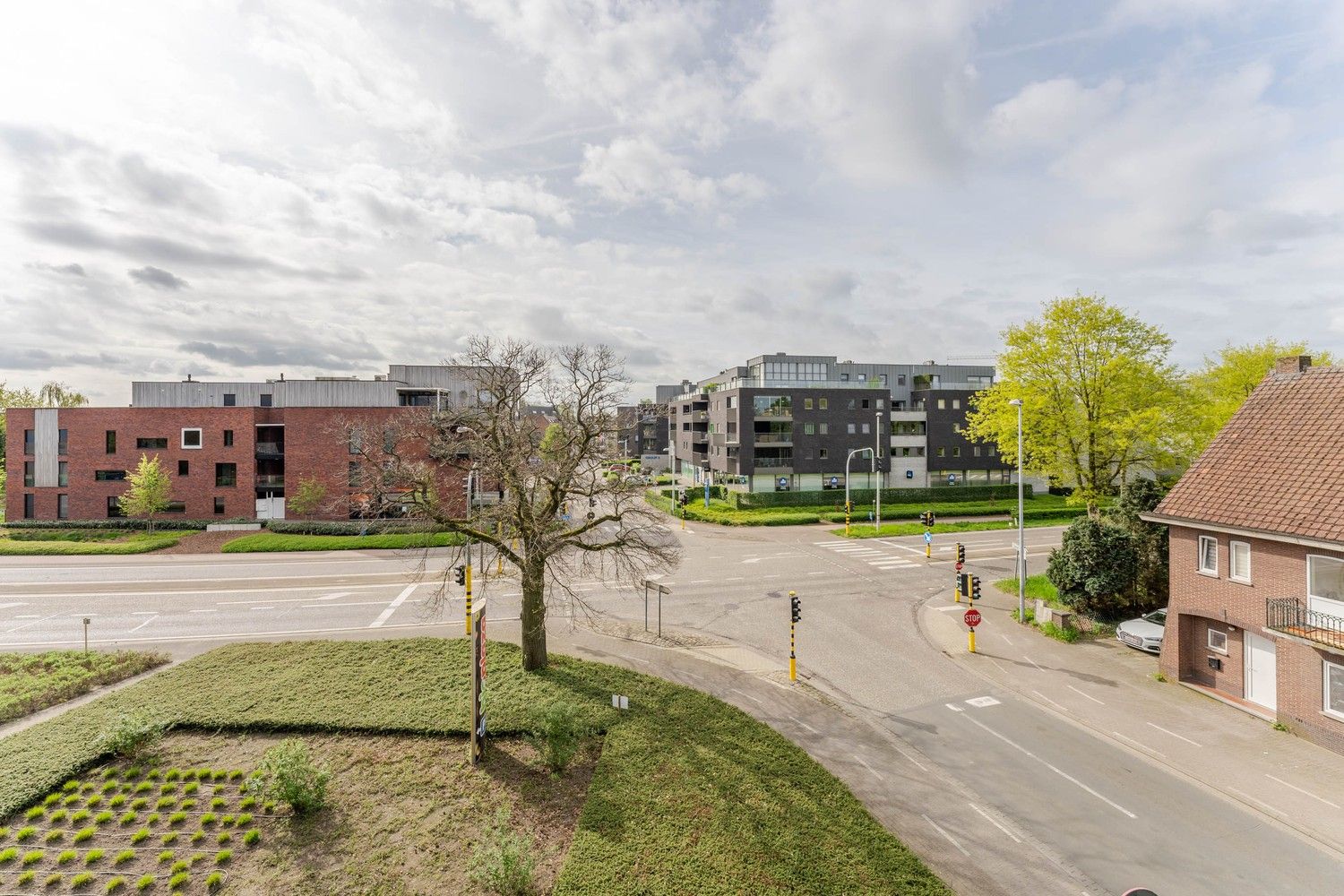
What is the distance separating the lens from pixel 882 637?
21344 millimetres

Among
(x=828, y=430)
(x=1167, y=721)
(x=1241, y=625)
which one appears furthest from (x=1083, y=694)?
(x=828, y=430)

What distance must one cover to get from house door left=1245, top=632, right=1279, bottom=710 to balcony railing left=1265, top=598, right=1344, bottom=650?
1101 mm

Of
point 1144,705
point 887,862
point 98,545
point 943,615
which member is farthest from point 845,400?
point 98,545

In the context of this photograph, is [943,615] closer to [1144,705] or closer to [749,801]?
[1144,705]

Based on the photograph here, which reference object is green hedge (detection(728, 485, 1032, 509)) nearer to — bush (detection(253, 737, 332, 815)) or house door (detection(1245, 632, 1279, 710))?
house door (detection(1245, 632, 1279, 710))

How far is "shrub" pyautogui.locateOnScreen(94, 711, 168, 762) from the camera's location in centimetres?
1188

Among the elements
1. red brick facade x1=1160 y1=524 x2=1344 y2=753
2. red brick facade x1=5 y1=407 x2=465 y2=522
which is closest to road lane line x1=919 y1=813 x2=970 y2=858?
red brick facade x1=1160 y1=524 x2=1344 y2=753

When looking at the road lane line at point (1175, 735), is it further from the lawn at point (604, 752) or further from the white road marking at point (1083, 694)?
the lawn at point (604, 752)

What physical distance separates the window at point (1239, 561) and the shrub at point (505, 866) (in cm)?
2029

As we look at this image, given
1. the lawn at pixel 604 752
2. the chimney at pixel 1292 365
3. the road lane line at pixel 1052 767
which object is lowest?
the road lane line at pixel 1052 767

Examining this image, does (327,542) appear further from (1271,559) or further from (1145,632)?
(1271,559)

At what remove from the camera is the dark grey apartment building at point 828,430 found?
53.6 m

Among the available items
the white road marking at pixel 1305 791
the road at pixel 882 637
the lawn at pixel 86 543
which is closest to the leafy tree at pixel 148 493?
the lawn at pixel 86 543

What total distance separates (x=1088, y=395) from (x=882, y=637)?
18.0m
